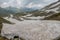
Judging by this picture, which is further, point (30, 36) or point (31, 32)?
point (31, 32)

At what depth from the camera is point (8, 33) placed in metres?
22.2

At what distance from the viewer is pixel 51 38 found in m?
16.9

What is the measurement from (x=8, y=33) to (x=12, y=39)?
2795 mm

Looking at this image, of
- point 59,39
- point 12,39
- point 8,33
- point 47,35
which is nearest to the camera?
point 59,39

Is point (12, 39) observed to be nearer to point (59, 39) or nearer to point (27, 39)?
point (27, 39)

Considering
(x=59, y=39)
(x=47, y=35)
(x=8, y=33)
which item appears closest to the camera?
(x=59, y=39)

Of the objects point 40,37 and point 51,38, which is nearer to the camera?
point 51,38

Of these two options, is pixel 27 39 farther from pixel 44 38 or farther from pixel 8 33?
pixel 8 33

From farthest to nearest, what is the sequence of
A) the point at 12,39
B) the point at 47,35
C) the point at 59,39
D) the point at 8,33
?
the point at 8,33 < the point at 12,39 < the point at 47,35 < the point at 59,39

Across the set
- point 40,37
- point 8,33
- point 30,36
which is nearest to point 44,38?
point 40,37

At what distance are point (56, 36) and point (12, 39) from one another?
500 cm

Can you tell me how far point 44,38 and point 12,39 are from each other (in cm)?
379

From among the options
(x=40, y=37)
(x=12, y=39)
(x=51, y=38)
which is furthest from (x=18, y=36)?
(x=51, y=38)

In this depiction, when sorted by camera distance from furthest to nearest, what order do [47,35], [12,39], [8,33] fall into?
[8,33]
[12,39]
[47,35]
